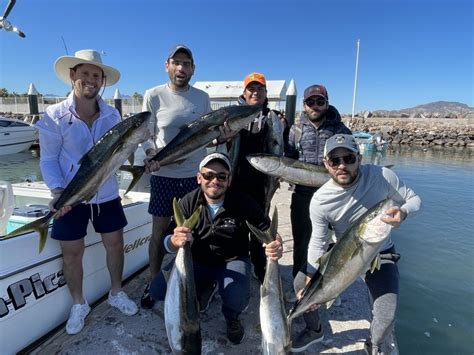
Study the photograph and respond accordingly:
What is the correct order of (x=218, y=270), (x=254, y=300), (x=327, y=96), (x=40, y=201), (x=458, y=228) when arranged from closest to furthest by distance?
1. (x=218, y=270)
2. (x=327, y=96)
3. (x=254, y=300)
4. (x=40, y=201)
5. (x=458, y=228)

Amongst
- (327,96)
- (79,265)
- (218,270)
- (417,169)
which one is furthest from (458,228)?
(417,169)

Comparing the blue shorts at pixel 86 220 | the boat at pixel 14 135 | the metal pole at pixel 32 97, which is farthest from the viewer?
the metal pole at pixel 32 97

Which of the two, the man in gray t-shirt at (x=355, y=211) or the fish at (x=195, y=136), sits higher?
the fish at (x=195, y=136)

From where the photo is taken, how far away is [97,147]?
8.31ft

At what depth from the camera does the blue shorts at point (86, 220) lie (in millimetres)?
2883

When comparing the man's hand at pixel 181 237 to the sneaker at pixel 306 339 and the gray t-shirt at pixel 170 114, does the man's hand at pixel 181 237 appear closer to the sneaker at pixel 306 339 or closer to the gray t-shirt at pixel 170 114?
the gray t-shirt at pixel 170 114

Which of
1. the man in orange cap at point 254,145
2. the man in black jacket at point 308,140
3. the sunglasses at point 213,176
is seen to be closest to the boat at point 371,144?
the man in black jacket at point 308,140

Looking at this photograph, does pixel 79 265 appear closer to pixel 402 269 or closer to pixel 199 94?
pixel 199 94

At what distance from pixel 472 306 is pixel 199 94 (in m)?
5.02

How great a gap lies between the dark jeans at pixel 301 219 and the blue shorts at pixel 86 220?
1.77 meters

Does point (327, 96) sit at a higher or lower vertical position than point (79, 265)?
higher

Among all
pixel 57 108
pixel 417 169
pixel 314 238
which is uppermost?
pixel 57 108

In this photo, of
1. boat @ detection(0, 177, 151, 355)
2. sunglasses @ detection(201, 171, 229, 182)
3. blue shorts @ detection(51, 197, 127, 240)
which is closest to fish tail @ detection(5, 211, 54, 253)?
boat @ detection(0, 177, 151, 355)

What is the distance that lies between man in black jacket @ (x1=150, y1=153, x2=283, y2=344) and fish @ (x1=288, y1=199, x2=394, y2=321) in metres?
0.64
